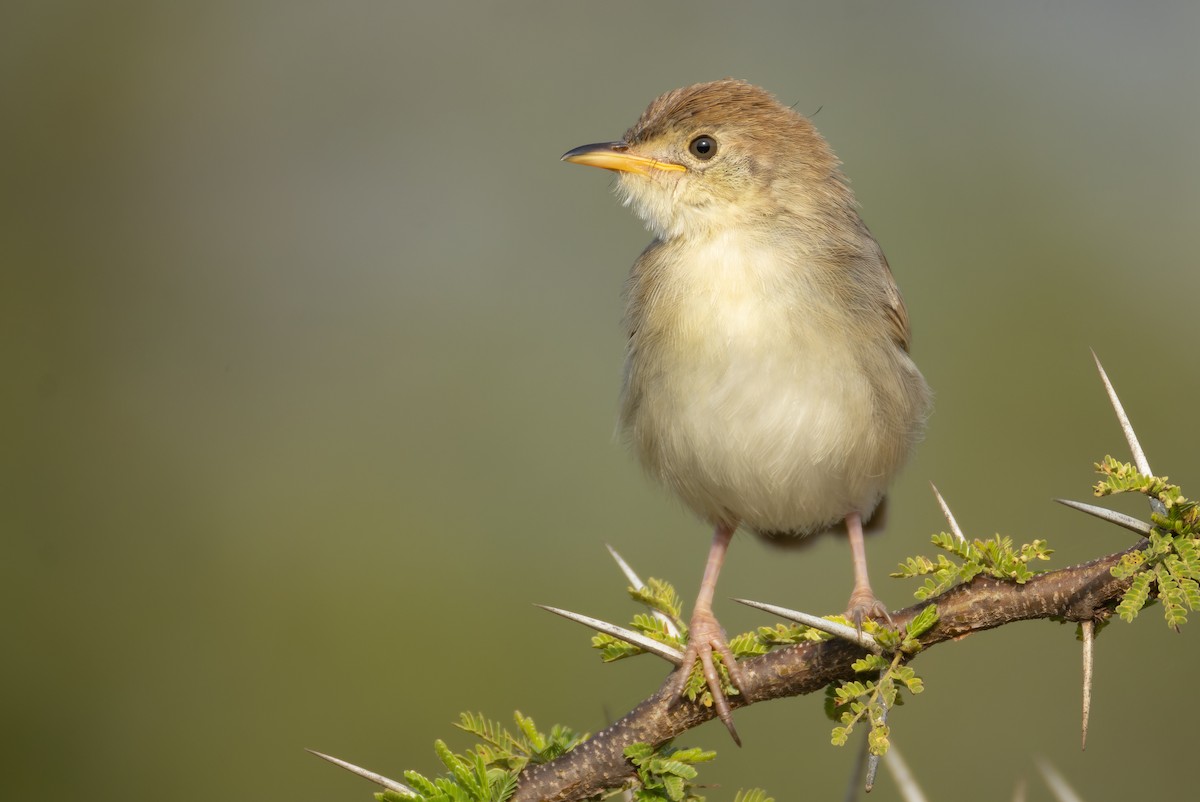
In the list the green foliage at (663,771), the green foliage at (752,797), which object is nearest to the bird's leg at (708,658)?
the green foliage at (663,771)

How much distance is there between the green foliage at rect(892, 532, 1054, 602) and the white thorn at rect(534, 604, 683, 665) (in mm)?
715

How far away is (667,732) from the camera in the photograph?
2994 millimetres

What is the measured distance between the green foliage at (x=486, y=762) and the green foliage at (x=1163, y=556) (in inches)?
52.9

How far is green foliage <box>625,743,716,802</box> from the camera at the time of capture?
2807mm

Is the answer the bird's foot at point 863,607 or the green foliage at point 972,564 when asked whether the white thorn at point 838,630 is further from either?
the bird's foot at point 863,607

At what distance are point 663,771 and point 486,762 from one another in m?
0.43

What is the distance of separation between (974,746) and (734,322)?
13.8ft

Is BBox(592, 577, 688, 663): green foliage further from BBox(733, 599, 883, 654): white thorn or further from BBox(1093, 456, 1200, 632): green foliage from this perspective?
BBox(1093, 456, 1200, 632): green foliage

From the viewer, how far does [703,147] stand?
15.3 feet

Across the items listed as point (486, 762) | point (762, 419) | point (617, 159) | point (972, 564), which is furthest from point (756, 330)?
point (486, 762)

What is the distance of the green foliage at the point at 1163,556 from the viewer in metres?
2.37

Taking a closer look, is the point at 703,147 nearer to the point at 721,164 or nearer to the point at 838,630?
the point at 721,164

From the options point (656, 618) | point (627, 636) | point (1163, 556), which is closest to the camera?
point (1163, 556)

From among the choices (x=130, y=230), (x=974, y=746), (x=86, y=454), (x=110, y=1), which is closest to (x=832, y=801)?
(x=974, y=746)
